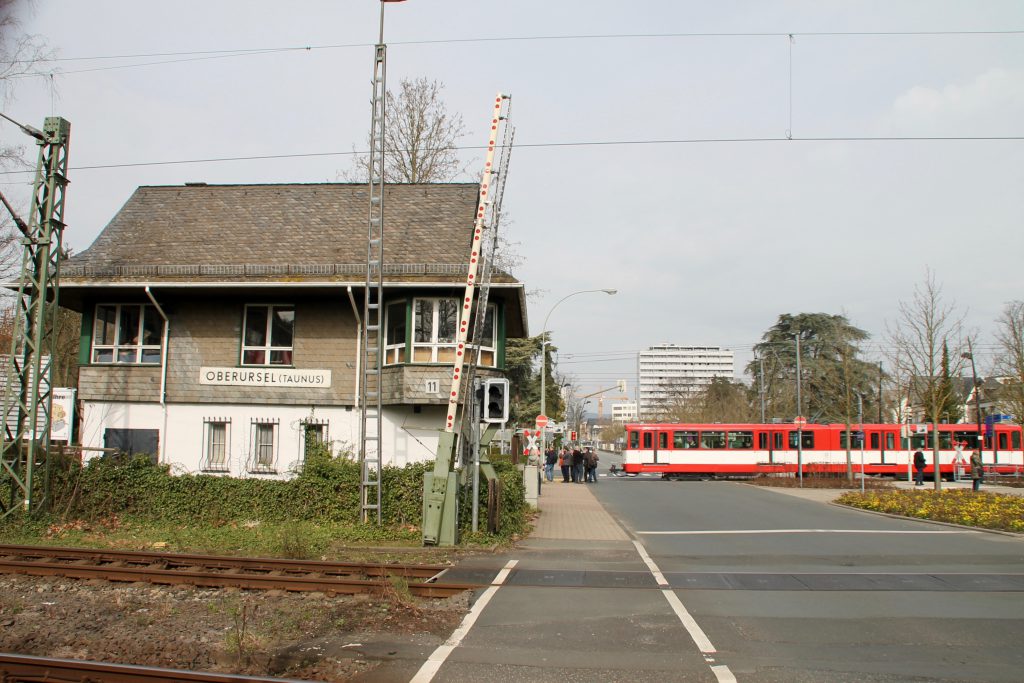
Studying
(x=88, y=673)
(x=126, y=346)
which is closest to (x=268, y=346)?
(x=126, y=346)

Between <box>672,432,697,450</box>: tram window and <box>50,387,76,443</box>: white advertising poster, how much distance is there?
31773 mm

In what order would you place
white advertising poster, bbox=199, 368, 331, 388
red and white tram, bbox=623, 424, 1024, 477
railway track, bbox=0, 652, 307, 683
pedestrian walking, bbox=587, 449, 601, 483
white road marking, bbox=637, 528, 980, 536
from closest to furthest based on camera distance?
railway track, bbox=0, 652, 307, 683 < white road marking, bbox=637, 528, 980, 536 < white advertising poster, bbox=199, 368, 331, 388 < pedestrian walking, bbox=587, 449, 601, 483 < red and white tram, bbox=623, 424, 1024, 477

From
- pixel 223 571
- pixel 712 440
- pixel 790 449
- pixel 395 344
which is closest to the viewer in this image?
pixel 223 571

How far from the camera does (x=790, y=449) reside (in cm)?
4431

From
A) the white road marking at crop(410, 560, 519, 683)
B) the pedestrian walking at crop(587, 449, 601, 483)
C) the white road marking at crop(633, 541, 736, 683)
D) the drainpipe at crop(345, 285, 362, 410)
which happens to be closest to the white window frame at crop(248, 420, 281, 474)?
the drainpipe at crop(345, 285, 362, 410)

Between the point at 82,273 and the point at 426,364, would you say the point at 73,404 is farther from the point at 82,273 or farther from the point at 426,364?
the point at 426,364

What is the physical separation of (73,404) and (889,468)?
3926 centimetres

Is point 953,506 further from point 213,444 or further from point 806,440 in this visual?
point 806,440

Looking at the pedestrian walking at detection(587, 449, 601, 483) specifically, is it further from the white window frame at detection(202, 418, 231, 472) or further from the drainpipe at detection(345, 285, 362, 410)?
the white window frame at detection(202, 418, 231, 472)

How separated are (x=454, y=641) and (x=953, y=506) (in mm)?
17449

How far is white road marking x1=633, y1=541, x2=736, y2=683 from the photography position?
22.5 feet

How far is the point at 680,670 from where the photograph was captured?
6.97 metres

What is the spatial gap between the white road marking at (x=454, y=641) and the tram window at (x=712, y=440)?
1368 inches

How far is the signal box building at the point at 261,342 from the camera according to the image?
19.1 m
